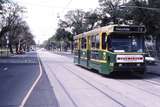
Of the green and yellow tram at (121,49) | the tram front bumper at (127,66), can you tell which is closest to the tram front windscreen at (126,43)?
the green and yellow tram at (121,49)

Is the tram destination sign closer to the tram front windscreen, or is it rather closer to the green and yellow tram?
the green and yellow tram

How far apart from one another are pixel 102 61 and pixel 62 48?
17493cm

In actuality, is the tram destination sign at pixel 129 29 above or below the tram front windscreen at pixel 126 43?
above

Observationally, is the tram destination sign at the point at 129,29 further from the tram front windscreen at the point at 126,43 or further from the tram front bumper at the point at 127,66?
the tram front bumper at the point at 127,66

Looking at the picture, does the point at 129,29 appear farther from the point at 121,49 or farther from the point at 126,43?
the point at 121,49

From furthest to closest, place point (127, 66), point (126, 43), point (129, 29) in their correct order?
point (129, 29)
point (126, 43)
point (127, 66)

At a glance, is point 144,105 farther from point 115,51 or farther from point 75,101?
point 115,51

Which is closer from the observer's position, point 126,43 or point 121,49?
point 121,49

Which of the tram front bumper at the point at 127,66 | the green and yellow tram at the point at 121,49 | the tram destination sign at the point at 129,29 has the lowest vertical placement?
the tram front bumper at the point at 127,66

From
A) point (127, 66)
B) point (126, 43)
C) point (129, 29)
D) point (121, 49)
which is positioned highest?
point (129, 29)

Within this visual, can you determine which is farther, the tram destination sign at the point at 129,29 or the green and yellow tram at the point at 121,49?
the tram destination sign at the point at 129,29

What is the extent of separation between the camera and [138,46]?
22.3 metres

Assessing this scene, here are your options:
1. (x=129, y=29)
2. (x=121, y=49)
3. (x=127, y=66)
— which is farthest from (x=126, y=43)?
(x=127, y=66)

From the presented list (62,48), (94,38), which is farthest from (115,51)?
(62,48)
